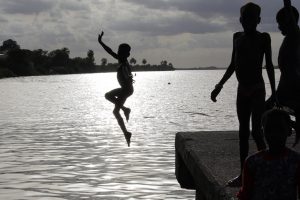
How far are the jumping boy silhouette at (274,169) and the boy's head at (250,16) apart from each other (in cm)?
288

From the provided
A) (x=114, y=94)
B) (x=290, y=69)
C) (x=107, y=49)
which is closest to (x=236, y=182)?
(x=107, y=49)

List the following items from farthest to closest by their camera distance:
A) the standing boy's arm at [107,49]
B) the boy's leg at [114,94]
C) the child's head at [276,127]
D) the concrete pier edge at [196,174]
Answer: the boy's leg at [114,94] < the concrete pier edge at [196,174] < the standing boy's arm at [107,49] < the child's head at [276,127]

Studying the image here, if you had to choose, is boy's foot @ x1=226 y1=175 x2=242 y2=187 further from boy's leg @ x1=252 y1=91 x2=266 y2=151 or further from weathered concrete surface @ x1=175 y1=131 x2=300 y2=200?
boy's leg @ x1=252 y1=91 x2=266 y2=151

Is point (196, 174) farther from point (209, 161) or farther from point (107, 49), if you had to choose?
point (107, 49)

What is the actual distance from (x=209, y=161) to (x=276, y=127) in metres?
5.92

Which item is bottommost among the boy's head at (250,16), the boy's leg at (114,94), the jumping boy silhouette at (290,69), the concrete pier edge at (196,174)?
the concrete pier edge at (196,174)

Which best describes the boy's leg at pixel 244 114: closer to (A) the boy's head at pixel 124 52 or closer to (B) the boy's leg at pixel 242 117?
(B) the boy's leg at pixel 242 117

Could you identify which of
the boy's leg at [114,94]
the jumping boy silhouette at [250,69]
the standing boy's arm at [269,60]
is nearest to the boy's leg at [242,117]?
the jumping boy silhouette at [250,69]

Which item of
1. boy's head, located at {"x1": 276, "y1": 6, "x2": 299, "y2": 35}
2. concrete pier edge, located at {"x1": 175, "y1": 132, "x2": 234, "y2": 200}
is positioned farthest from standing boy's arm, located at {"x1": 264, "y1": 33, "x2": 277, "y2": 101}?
concrete pier edge, located at {"x1": 175, "y1": 132, "x2": 234, "y2": 200}

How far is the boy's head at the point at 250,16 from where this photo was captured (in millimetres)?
7304

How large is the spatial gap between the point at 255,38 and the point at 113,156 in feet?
82.3

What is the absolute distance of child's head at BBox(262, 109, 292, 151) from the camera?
4633 mm

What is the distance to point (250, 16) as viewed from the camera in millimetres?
7391

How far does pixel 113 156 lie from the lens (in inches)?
1265
